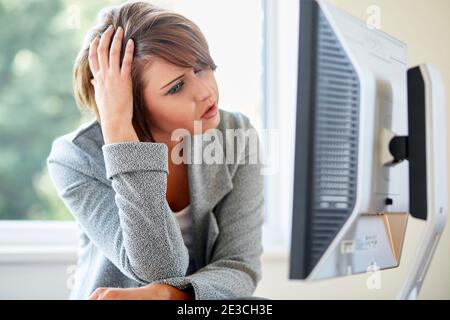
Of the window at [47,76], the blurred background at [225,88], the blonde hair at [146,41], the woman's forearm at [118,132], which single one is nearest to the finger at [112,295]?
the woman's forearm at [118,132]

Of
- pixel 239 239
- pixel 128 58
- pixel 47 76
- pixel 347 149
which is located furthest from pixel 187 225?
pixel 47 76

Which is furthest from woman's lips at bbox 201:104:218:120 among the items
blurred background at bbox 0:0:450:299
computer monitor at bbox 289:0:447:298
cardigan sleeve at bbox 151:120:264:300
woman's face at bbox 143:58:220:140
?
blurred background at bbox 0:0:450:299

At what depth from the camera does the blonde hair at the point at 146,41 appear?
1.04 meters

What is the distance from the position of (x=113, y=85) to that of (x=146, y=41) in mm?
97

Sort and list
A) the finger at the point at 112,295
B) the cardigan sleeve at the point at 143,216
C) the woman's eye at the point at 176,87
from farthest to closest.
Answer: the woman's eye at the point at 176,87
the cardigan sleeve at the point at 143,216
the finger at the point at 112,295

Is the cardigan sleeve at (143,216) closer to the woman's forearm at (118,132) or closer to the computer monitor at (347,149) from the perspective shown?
the woman's forearm at (118,132)

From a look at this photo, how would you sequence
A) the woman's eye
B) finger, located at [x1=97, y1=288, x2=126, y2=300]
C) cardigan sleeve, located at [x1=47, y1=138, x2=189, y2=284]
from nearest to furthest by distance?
finger, located at [x1=97, y1=288, x2=126, y2=300]
cardigan sleeve, located at [x1=47, y1=138, x2=189, y2=284]
the woman's eye

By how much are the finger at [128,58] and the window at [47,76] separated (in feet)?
2.39

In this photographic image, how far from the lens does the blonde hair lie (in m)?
1.04

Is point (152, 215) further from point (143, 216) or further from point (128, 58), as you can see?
point (128, 58)

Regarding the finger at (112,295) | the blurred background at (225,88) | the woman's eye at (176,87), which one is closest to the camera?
the finger at (112,295)

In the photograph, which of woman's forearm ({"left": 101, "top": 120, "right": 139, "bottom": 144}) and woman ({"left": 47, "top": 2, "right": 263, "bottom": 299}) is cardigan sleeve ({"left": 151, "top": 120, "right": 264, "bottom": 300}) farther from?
woman's forearm ({"left": 101, "top": 120, "right": 139, "bottom": 144})
